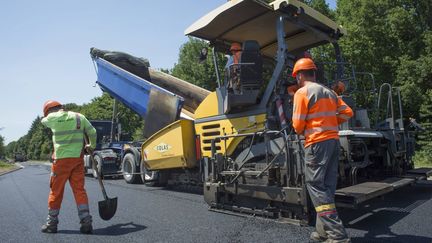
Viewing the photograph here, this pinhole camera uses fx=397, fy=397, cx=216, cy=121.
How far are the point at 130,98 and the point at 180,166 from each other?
2763mm

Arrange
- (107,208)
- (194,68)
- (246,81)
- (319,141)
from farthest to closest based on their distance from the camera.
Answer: (194,68) → (246,81) → (107,208) → (319,141)

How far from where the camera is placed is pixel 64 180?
4.48m

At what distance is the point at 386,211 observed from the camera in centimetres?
495

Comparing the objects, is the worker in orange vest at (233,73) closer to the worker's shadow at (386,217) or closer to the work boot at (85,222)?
the worker's shadow at (386,217)

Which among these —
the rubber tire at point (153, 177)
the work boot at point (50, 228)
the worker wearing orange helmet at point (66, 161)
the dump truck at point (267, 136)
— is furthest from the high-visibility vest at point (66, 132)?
the rubber tire at point (153, 177)

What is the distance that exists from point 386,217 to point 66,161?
12.3 feet

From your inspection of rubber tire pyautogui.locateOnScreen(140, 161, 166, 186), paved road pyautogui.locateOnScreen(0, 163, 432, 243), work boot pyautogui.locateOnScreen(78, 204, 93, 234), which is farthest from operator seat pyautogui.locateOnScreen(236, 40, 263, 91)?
rubber tire pyautogui.locateOnScreen(140, 161, 166, 186)

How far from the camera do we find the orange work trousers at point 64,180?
4.42 m

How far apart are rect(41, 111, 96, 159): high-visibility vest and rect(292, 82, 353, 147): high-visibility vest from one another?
2.55 metres

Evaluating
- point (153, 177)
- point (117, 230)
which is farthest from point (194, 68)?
point (117, 230)

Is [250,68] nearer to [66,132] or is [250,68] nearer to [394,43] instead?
[66,132]

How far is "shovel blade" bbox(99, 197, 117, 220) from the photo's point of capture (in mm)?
4734

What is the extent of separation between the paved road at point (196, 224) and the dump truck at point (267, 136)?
0.31 meters

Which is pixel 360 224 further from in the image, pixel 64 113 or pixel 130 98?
pixel 130 98
